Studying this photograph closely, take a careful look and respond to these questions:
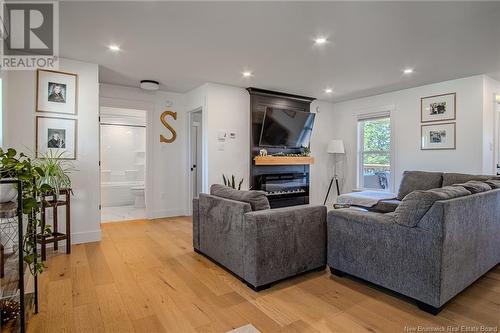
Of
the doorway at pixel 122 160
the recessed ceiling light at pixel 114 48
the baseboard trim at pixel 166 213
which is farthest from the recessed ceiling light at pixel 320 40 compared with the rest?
the doorway at pixel 122 160

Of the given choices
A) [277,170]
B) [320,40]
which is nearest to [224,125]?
[277,170]

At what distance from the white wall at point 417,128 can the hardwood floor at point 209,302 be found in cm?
214

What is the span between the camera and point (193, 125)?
5.55 meters

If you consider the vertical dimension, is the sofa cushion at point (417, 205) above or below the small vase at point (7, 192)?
below

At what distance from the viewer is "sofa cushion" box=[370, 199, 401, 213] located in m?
4.14

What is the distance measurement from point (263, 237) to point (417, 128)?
13.4 ft

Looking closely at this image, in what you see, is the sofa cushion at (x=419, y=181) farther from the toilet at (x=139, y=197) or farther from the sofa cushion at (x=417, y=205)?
the toilet at (x=139, y=197)

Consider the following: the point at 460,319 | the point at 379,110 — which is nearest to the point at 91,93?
the point at 460,319

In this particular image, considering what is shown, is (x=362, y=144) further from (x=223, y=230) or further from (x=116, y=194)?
(x=116, y=194)

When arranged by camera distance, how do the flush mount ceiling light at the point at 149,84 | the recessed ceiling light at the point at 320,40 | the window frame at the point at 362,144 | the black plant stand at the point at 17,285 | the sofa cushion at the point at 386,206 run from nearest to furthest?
the black plant stand at the point at 17,285 < the recessed ceiling light at the point at 320,40 < the sofa cushion at the point at 386,206 < the flush mount ceiling light at the point at 149,84 < the window frame at the point at 362,144

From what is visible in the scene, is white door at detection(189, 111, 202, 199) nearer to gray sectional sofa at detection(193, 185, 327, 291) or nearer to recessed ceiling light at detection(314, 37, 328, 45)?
gray sectional sofa at detection(193, 185, 327, 291)

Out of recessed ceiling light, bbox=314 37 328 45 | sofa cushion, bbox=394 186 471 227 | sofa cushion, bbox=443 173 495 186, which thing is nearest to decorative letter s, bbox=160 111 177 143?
recessed ceiling light, bbox=314 37 328 45

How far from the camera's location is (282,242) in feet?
7.97

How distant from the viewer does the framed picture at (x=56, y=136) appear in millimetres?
3332
